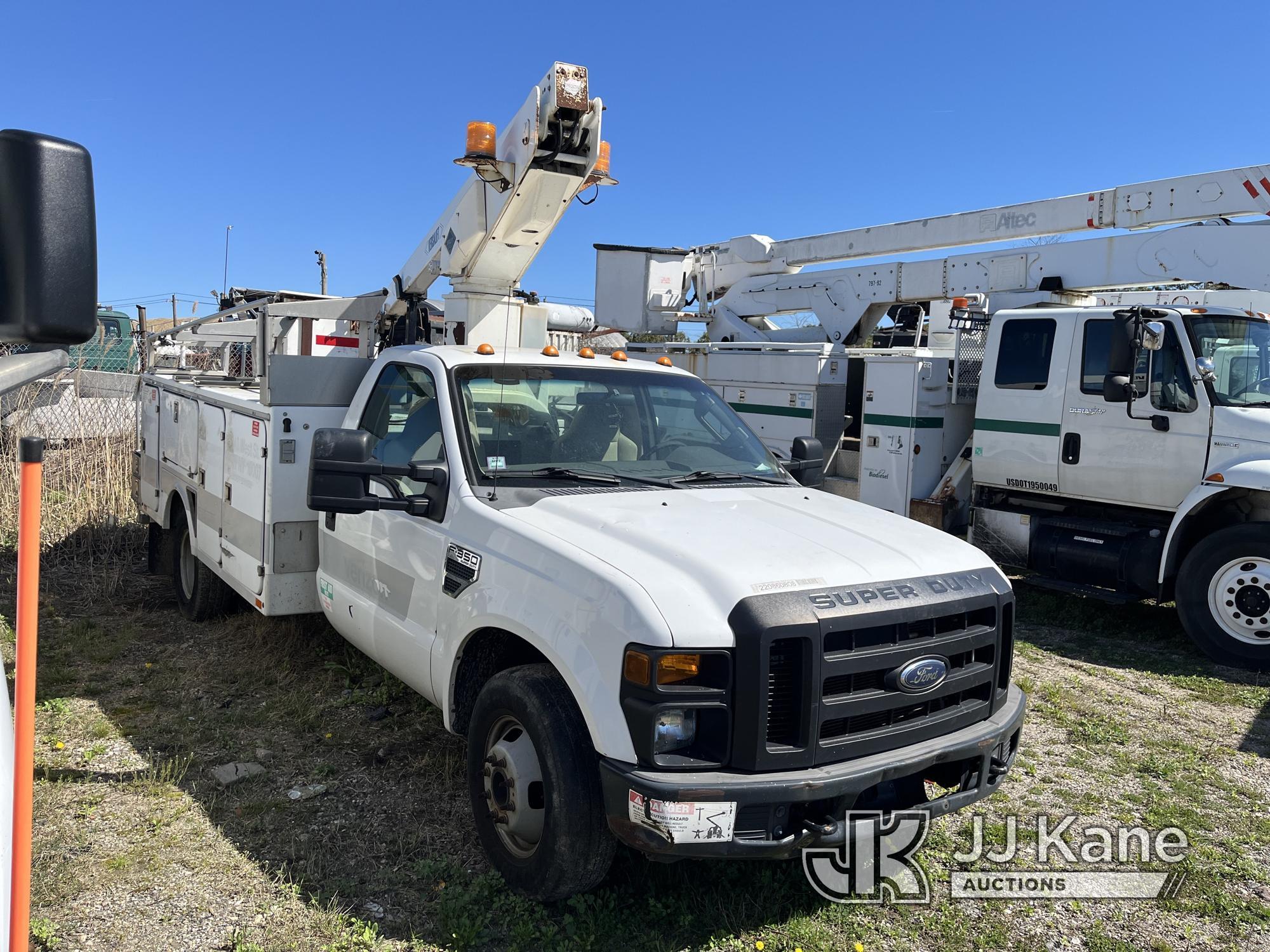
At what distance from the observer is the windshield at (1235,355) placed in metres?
7.14

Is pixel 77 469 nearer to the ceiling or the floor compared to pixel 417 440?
nearer to the floor

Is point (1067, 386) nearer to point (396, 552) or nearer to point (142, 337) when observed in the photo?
point (396, 552)

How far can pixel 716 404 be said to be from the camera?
5.06m

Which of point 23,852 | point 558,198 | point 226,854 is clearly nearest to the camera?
point 23,852

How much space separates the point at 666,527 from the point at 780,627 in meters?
0.72

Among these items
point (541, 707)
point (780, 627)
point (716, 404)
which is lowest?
point (541, 707)

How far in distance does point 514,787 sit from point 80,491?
785 centimetres

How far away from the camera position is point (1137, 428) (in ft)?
24.7

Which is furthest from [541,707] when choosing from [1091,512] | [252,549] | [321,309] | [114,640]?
[1091,512]

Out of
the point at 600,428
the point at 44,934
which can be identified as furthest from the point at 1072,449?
the point at 44,934

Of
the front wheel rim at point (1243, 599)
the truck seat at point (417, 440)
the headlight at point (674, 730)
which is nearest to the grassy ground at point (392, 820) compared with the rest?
the front wheel rim at point (1243, 599)

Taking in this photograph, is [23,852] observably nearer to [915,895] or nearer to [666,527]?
[666,527]

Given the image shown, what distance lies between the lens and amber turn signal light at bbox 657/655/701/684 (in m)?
2.95

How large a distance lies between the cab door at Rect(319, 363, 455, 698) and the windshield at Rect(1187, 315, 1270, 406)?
582 centimetres
